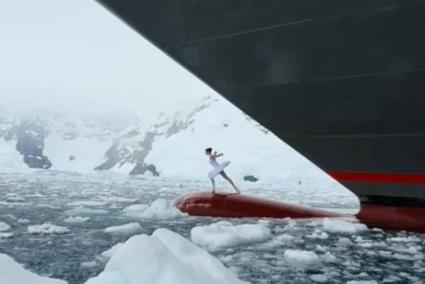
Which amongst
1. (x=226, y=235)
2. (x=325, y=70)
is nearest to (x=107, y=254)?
(x=226, y=235)

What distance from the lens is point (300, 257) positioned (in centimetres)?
577

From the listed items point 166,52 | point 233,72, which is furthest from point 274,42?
point 166,52

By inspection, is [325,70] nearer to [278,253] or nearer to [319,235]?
[278,253]

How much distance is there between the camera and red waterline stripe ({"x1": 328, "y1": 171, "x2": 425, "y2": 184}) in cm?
692

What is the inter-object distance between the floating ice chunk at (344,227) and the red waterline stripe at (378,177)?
1.04 m

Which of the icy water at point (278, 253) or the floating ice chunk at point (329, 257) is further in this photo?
the floating ice chunk at point (329, 257)

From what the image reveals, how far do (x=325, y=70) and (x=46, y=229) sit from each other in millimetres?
5307

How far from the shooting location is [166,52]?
22.1ft

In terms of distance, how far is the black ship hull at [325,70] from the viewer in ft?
17.5

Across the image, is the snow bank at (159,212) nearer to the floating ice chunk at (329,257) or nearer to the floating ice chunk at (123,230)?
the floating ice chunk at (123,230)

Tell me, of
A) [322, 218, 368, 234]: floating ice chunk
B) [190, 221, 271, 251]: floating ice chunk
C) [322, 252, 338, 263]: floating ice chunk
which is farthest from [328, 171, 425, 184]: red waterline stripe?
[322, 252, 338, 263]: floating ice chunk

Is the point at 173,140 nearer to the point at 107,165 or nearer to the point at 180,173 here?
the point at 180,173

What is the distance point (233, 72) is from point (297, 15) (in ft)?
4.69

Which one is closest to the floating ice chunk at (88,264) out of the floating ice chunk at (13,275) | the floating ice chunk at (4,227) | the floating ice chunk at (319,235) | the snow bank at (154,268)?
the snow bank at (154,268)
